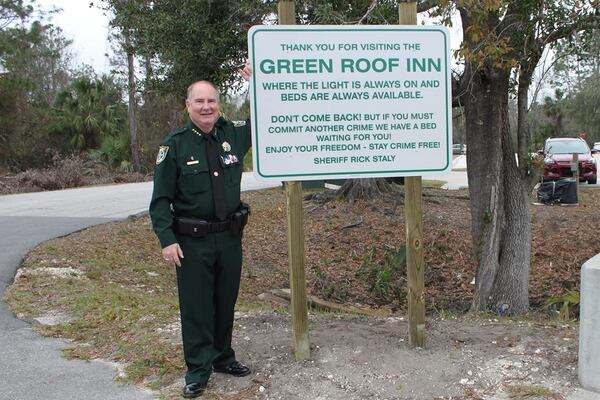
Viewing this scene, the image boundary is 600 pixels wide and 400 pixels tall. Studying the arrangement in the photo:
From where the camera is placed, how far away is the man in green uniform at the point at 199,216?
12.0 ft

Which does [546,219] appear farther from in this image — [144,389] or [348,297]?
[144,389]

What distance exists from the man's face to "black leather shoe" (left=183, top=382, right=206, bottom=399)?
1.56 metres

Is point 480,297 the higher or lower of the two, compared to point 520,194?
lower

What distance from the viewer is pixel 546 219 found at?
514 inches

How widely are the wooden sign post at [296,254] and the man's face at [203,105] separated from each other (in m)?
0.72

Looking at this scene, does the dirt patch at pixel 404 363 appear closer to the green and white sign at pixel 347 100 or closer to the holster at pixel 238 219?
the holster at pixel 238 219

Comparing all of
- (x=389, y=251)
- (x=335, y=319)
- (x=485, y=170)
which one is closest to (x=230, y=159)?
(x=335, y=319)

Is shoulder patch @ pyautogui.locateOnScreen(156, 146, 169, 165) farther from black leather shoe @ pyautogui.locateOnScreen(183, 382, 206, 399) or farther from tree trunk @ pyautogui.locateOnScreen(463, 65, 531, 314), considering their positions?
tree trunk @ pyautogui.locateOnScreen(463, 65, 531, 314)

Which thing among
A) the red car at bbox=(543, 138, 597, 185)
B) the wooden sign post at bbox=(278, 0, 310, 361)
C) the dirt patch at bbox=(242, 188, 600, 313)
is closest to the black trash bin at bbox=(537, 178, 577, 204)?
the dirt patch at bbox=(242, 188, 600, 313)

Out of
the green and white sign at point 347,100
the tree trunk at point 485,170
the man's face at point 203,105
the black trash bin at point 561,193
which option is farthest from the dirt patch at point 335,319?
the black trash bin at point 561,193

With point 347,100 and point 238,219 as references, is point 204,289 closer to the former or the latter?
point 238,219

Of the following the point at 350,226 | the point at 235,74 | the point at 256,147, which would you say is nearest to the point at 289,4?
the point at 256,147

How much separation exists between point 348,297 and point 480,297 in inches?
92.3

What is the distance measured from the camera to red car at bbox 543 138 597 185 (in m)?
18.9
